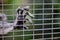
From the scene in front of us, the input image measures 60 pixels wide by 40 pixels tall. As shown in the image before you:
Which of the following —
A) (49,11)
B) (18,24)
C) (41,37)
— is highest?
(49,11)

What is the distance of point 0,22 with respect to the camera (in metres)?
3.14

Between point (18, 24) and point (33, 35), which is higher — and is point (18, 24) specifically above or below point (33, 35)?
above

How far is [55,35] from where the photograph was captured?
3256mm

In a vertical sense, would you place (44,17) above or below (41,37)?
above

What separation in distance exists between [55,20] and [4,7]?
98cm

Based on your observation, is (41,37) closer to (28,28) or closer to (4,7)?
(28,28)

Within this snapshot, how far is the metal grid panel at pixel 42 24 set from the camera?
3172 millimetres

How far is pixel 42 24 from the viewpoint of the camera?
3.21 m

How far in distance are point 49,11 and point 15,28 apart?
71 cm

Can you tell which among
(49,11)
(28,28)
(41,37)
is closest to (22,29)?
(28,28)

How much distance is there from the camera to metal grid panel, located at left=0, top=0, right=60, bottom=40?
10.4ft

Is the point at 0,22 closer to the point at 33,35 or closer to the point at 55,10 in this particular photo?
the point at 33,35

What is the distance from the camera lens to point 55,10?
3205 millimetres

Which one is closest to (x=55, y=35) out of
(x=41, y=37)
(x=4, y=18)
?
(x=41, y=37)
